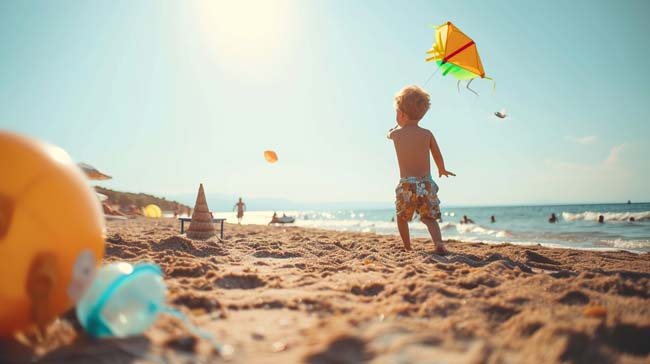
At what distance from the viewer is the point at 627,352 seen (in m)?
1.73

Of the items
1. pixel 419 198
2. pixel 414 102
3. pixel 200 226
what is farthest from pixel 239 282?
pixel 200 226

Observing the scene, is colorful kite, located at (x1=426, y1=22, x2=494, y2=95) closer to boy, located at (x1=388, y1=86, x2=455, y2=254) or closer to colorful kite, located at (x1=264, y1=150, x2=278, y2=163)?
boy, located at (x1=388, y1=86, x2=455, y2=254)

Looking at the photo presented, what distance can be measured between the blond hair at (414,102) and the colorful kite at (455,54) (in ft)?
6.83

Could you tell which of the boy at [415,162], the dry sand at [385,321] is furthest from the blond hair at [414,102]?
the dry sand at [385,321]

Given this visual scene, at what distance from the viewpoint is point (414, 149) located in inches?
205

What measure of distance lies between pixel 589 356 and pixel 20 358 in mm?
2556

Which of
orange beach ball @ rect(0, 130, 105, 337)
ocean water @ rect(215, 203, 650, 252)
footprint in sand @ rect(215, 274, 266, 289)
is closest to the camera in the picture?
orange beach ball @ rect(0, 130, 105, 337)

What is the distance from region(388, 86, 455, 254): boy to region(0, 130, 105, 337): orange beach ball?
4.05 m

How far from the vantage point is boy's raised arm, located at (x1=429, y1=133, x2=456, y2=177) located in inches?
210

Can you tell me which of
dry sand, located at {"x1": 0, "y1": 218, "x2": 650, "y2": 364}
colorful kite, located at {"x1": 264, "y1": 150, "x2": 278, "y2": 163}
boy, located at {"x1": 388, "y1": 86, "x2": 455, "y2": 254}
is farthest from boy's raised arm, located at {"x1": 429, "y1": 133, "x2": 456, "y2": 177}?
colorful kite, located at {"x1": 264, "y1": 150, "x2": 278, "y2": 163}

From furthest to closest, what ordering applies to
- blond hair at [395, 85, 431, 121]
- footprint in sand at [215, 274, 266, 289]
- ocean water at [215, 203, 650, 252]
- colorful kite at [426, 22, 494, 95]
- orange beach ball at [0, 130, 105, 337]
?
ocean water at [215, 203, 650, 252] → colorful kite at [426, 22, 494, 95] → blond hair at [395, 85, 431, 121] → footprint in sand at [215, 274, 266, 289] → orange beach ball at [0, 130, 105, 337]

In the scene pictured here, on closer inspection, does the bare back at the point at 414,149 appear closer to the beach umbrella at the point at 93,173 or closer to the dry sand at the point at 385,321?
the dry sand at the point at 385,321

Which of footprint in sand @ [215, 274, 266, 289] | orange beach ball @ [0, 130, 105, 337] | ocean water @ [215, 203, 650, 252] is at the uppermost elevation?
orange beach ball @ [0, 130, 105, 337]

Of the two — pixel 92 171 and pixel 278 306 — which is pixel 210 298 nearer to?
pixel 278 306
